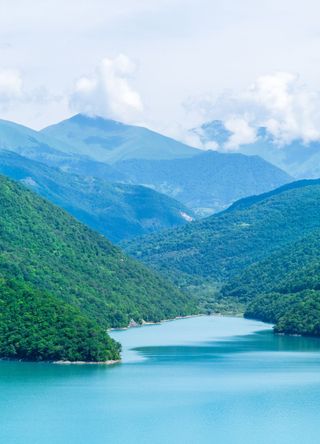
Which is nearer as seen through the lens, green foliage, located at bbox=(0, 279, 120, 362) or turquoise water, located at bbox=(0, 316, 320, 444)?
turquoise water, located at bbox=(0, 316, 320, 444)

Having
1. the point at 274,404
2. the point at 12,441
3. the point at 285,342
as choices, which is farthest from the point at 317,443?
the point at 285,342

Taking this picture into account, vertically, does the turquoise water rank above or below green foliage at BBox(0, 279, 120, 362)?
below

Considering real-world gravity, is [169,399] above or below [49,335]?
below

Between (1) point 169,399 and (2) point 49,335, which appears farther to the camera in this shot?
(2) point 49,335

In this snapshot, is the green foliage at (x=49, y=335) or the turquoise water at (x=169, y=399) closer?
the turquoise water at (x=169, y=399)

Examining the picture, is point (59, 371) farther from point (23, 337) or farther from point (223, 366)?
point (223, 366)
